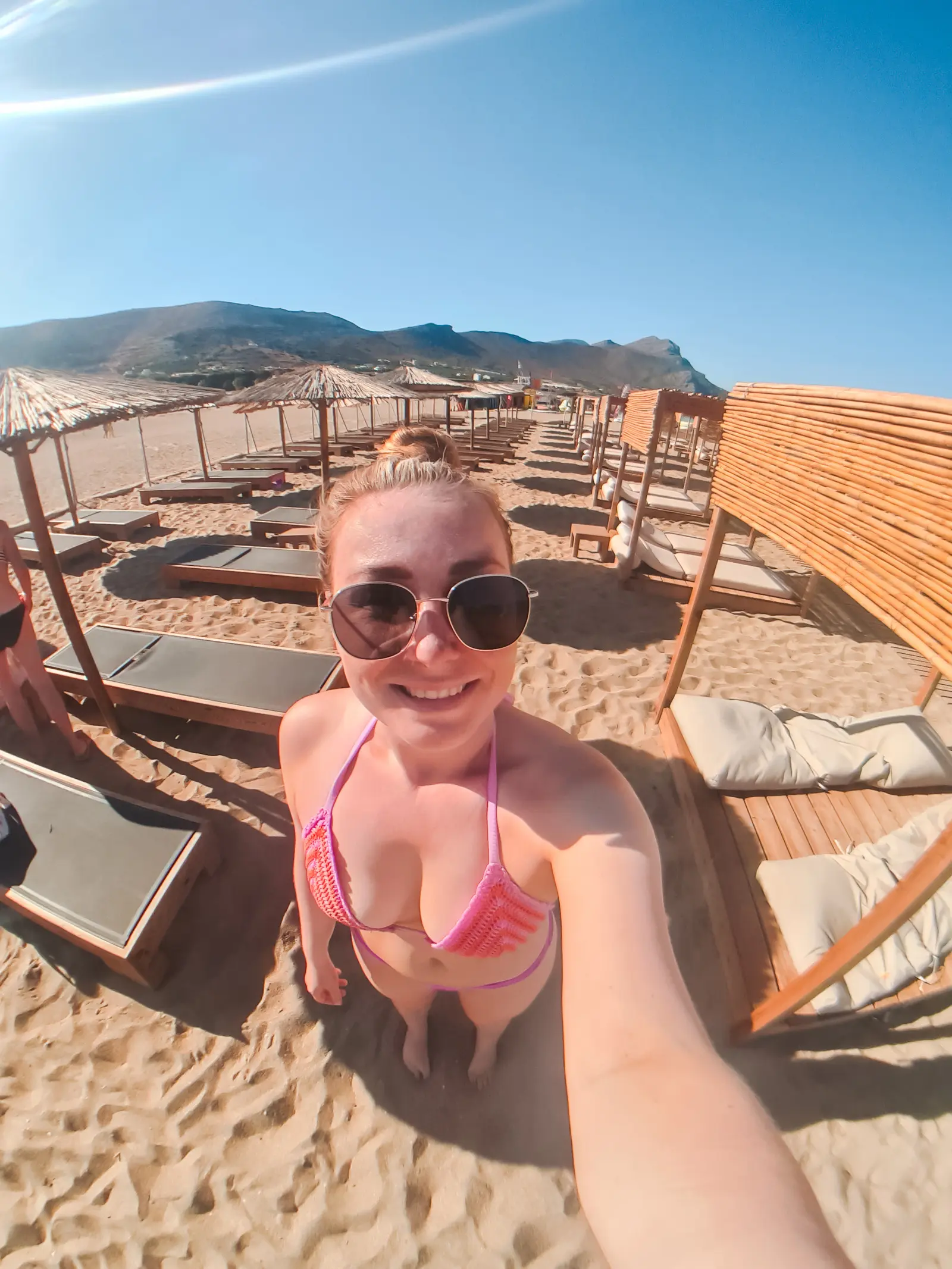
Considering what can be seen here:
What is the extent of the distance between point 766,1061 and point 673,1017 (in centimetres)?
192

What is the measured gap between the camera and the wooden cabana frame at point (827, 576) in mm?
1490

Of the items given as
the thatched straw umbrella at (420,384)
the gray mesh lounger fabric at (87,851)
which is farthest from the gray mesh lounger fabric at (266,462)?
the gray mesh lounger fabric at (87,851)

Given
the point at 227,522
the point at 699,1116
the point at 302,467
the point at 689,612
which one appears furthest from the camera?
the point at 302,467

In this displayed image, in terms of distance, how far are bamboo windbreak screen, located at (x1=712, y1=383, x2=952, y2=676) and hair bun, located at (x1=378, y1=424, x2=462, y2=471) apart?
1.43 metres

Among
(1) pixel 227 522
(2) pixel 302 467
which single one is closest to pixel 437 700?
(1) pixel 227 522

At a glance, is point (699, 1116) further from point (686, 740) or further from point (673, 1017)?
point (686, 740)

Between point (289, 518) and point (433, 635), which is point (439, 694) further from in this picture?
point (289, 518)

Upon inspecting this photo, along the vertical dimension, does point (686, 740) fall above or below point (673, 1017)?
below

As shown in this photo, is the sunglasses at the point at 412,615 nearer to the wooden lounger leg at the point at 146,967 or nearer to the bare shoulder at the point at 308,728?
the bare shoulder at the point at 308,728

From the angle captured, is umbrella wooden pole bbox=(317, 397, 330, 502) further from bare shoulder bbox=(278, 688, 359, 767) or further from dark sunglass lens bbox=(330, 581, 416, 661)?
dark sunglass lens bbox=(330, 581, 416, 661)

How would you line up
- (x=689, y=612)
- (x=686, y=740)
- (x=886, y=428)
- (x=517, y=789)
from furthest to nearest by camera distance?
(x=689, y=612)
(x=686, y=740)
(x=886, y=428)
(x=517, y=789)

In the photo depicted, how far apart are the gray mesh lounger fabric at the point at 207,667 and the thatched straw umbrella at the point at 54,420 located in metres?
0.37

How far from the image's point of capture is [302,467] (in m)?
13.1

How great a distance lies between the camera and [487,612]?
940mm
